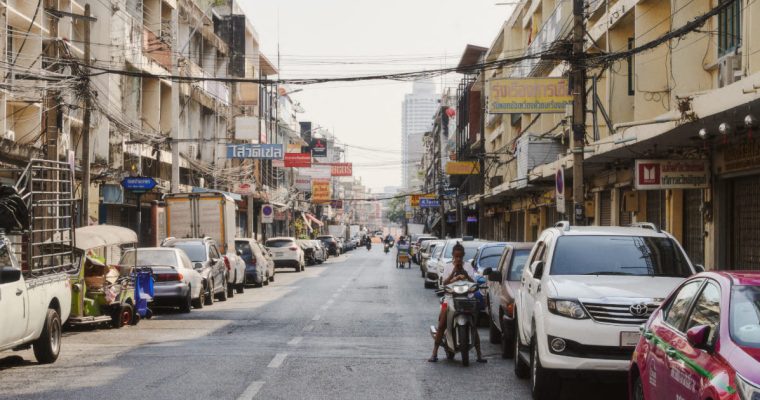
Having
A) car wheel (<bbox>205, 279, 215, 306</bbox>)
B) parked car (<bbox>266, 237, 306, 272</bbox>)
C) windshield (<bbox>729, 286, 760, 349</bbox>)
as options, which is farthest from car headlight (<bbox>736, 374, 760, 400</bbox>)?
parked car (<bbox>266, 237, 306, 272</bbox>)

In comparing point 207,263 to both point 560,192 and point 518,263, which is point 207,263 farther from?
point 518,263

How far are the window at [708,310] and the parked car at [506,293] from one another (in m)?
6.29

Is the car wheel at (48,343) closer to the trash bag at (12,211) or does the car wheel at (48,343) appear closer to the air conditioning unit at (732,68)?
the trash bag at (12,211)

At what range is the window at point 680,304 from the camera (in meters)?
7.12

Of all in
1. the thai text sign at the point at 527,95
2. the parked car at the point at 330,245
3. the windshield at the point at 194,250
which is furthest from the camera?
the parked car at the point at 330,245

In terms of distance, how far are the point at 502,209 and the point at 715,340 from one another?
167ft

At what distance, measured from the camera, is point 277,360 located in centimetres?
1273

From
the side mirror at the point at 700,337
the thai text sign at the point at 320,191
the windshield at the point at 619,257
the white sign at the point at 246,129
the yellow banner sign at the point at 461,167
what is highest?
the white sign at the point at 246,129

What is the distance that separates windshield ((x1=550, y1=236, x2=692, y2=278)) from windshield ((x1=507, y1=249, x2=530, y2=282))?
423cm

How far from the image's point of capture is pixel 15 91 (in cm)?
2520

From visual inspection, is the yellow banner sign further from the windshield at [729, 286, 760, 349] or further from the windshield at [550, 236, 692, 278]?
the windshield at [729, 286, 760, 349]

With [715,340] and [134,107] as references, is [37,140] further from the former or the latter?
[715,340]

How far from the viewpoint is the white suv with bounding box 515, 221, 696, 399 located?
919 centimetres

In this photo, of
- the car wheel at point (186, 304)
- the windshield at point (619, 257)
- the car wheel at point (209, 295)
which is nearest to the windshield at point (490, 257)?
the car wheel at point (186, 304)
